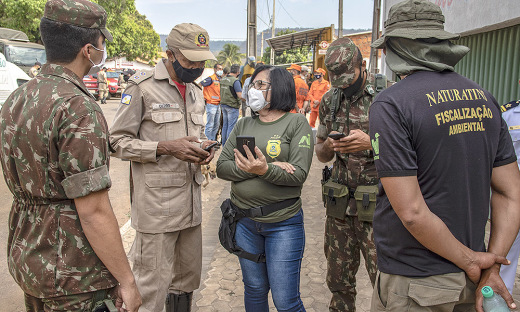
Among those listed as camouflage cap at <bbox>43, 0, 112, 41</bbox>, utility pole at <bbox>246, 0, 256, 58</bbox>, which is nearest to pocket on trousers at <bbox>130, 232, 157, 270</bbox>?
camouflage cap at <bbox>43, 0, 112, 41</bbox>

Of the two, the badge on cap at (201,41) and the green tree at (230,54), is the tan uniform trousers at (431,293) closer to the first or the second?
the badge on cap at (201,41)

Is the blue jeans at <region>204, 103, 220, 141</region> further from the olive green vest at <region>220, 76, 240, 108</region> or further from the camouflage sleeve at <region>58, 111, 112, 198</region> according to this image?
the camouflage sleeve at <region>58, 111, 112, 198</region>

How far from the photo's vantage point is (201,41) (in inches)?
124

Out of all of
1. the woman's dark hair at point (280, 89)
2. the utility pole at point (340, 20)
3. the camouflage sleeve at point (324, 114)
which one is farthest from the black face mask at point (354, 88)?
the utility pole at point (340, 20)

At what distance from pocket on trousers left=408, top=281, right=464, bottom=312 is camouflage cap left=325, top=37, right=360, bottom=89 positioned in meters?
1.59

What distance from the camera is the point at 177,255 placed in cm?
327

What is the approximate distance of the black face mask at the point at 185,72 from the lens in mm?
3117

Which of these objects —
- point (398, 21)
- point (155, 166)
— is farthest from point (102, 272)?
point (398, 21)

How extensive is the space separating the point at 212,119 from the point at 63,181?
30.2 feet

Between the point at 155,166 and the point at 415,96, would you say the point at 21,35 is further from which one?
the point at 415,96

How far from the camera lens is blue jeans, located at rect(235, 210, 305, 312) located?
2.88 meters

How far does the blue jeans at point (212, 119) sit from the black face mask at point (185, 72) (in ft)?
25.3

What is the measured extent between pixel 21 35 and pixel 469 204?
906 inches

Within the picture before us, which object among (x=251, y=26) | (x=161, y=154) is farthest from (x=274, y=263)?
(x=251, y=26)
